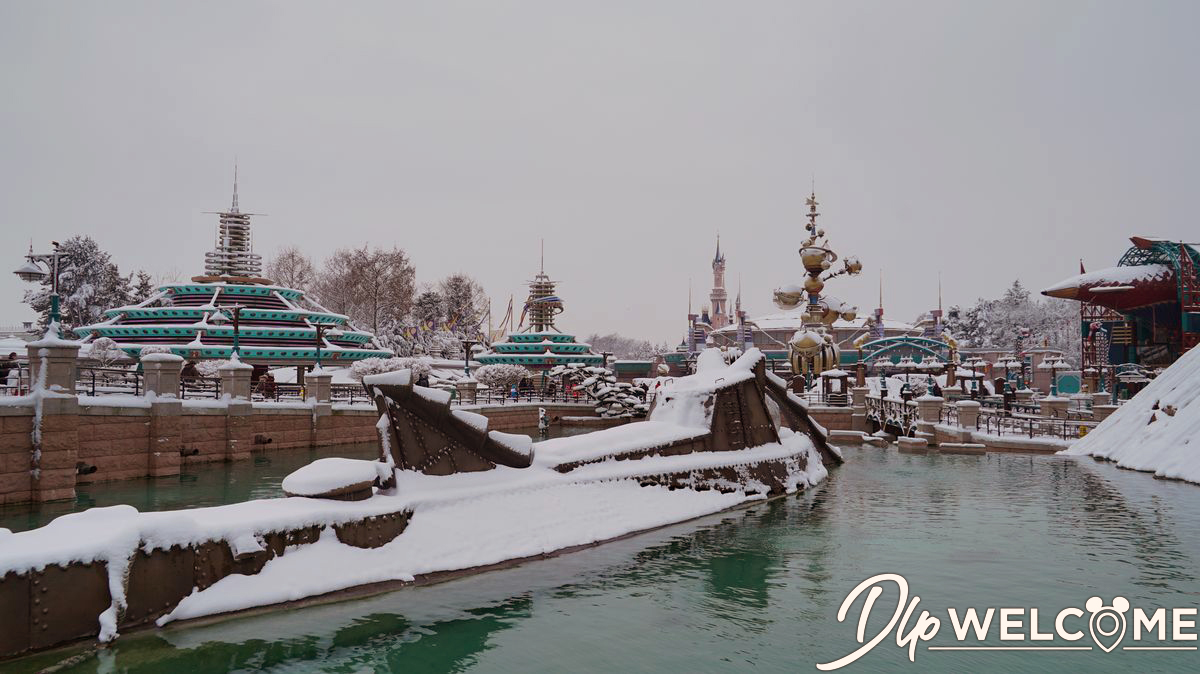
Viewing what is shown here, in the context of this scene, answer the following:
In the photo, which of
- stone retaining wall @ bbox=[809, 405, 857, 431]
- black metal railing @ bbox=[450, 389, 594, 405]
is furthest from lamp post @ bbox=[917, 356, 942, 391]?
black metal railing @ bbox=[450, 389, 594, 405]

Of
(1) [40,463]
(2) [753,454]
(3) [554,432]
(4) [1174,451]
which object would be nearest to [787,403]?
(2) [753,454]

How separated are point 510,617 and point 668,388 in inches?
413

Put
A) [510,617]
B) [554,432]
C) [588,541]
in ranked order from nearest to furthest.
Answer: [510,617] → [588,541] → [554,432]

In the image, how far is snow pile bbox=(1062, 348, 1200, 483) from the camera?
23281 millimetres

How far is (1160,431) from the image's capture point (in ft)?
84.8

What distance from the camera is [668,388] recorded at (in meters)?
20.0

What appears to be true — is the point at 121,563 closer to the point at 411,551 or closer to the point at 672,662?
the point at 411,551

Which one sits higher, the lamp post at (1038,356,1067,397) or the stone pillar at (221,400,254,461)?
the lamp post at (1038,356,1067,397)

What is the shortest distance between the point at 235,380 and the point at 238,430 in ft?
6.12

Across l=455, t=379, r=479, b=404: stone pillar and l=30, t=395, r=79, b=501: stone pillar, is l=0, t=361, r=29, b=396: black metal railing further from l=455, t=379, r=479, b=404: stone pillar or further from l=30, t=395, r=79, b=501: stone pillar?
l=455, t=379, r=479, b=404: stone pillar

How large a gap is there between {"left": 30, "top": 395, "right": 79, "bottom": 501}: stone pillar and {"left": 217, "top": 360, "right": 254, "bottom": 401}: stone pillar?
8255 mm

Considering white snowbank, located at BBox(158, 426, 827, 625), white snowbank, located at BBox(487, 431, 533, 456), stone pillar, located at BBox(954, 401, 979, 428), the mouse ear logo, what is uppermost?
white snowbank, located at BBox(487, 431, 533, 456)

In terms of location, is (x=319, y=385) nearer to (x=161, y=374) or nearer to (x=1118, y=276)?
(x=161, y=374)

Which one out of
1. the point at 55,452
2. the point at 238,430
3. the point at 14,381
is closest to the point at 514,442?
the point at 55,452
